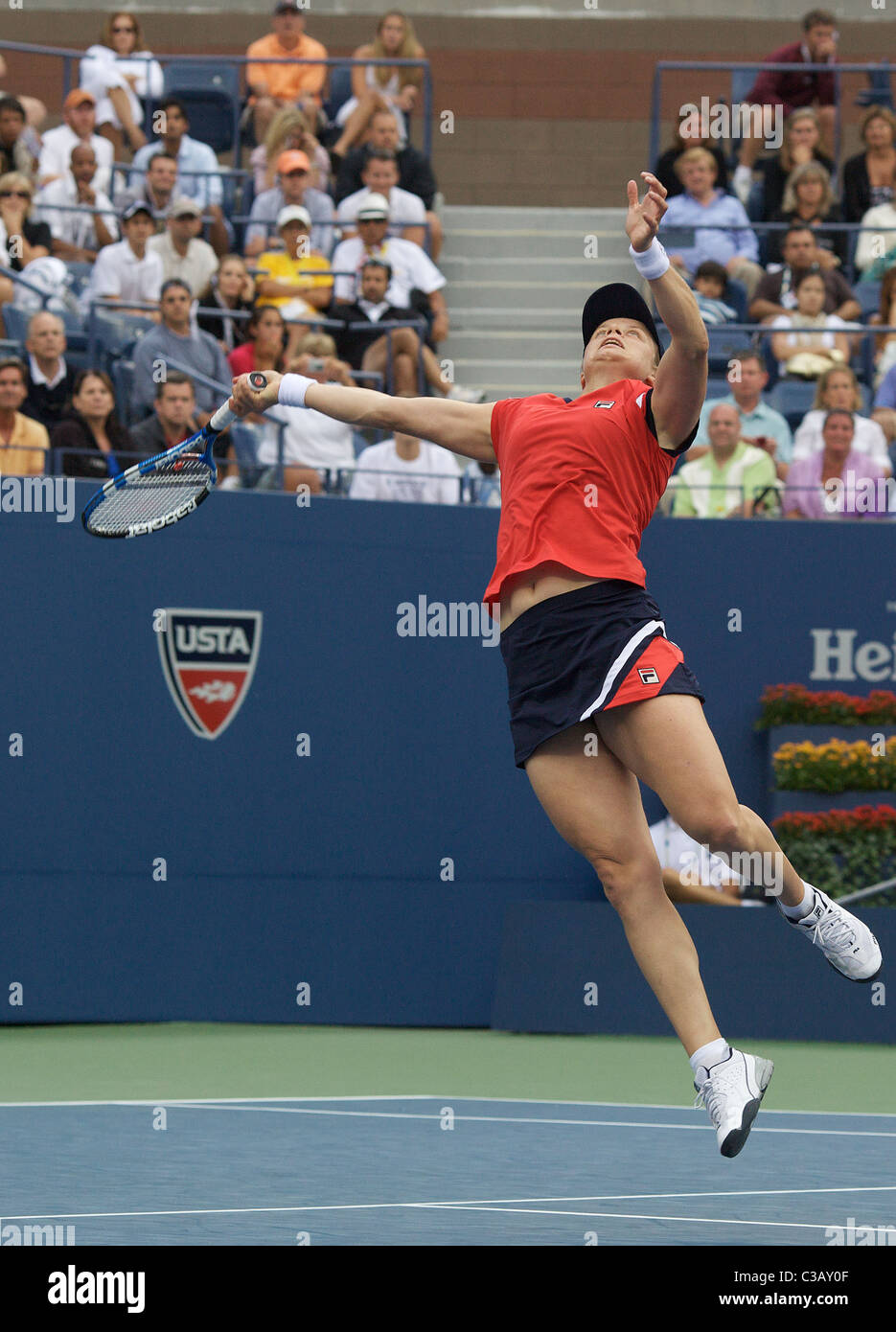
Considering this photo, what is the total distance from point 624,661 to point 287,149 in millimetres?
9781

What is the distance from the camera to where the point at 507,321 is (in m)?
14.3

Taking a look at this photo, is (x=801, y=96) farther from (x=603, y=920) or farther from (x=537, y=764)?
(x=537, y=764)

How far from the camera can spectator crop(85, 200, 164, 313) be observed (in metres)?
12.7

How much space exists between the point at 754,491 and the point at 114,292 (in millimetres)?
4187

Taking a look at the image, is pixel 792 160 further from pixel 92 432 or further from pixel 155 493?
pixel 155 493

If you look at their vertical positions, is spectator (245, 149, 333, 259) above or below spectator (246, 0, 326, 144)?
below

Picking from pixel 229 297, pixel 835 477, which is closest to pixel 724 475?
pixel 835 477

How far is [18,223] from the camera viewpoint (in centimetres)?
1255

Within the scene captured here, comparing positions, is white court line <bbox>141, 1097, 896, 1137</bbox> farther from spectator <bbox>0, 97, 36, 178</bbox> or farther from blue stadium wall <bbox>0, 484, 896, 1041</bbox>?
spectator <bbox>0, 97, 36, 178</bbox>

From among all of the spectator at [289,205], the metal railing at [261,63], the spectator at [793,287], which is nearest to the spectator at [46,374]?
the spectator at [289,205]

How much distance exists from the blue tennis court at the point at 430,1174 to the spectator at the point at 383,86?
8702 millimetres

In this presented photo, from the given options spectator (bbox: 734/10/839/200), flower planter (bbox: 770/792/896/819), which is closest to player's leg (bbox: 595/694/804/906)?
flower planter (bbox: 770/792/896/819)

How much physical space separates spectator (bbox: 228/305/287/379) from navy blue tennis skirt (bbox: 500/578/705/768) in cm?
678

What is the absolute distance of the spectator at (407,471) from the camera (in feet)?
36.4
